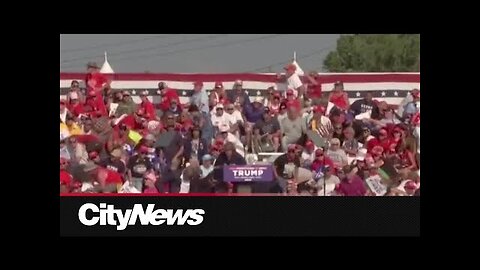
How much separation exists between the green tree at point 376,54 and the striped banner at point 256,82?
0.33 ft

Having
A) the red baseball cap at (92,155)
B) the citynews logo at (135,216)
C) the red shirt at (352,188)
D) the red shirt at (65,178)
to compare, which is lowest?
the citynews logo at (135,216)

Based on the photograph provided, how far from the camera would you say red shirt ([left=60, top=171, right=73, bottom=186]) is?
59.5ft

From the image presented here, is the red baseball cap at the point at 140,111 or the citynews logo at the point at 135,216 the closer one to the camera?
the citynews logo at the point at 135,216

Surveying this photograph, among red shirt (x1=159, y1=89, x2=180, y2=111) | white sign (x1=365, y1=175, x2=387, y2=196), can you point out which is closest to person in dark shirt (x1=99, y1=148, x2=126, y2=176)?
red shirt (x1=159, y1=89, x2=180, y2=111)

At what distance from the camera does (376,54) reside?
1822 centimetres

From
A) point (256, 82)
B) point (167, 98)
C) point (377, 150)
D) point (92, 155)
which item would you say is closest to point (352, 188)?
point (377, 150)

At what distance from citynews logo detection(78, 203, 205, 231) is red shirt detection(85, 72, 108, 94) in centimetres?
164

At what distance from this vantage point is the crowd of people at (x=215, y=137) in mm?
18172

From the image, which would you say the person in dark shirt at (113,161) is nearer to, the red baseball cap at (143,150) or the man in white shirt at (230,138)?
the red baseball cap at (143,150)

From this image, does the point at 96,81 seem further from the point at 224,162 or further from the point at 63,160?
the point at 224,162

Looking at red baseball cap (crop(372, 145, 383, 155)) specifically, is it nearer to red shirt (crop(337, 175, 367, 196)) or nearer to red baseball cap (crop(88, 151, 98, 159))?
red shirt (crop(337, 175, 367, 196))

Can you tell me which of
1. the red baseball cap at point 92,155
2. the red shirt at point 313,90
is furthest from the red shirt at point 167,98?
the red shirt at point 313,90

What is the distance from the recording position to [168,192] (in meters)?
18.2

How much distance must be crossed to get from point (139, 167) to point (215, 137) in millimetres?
1157
